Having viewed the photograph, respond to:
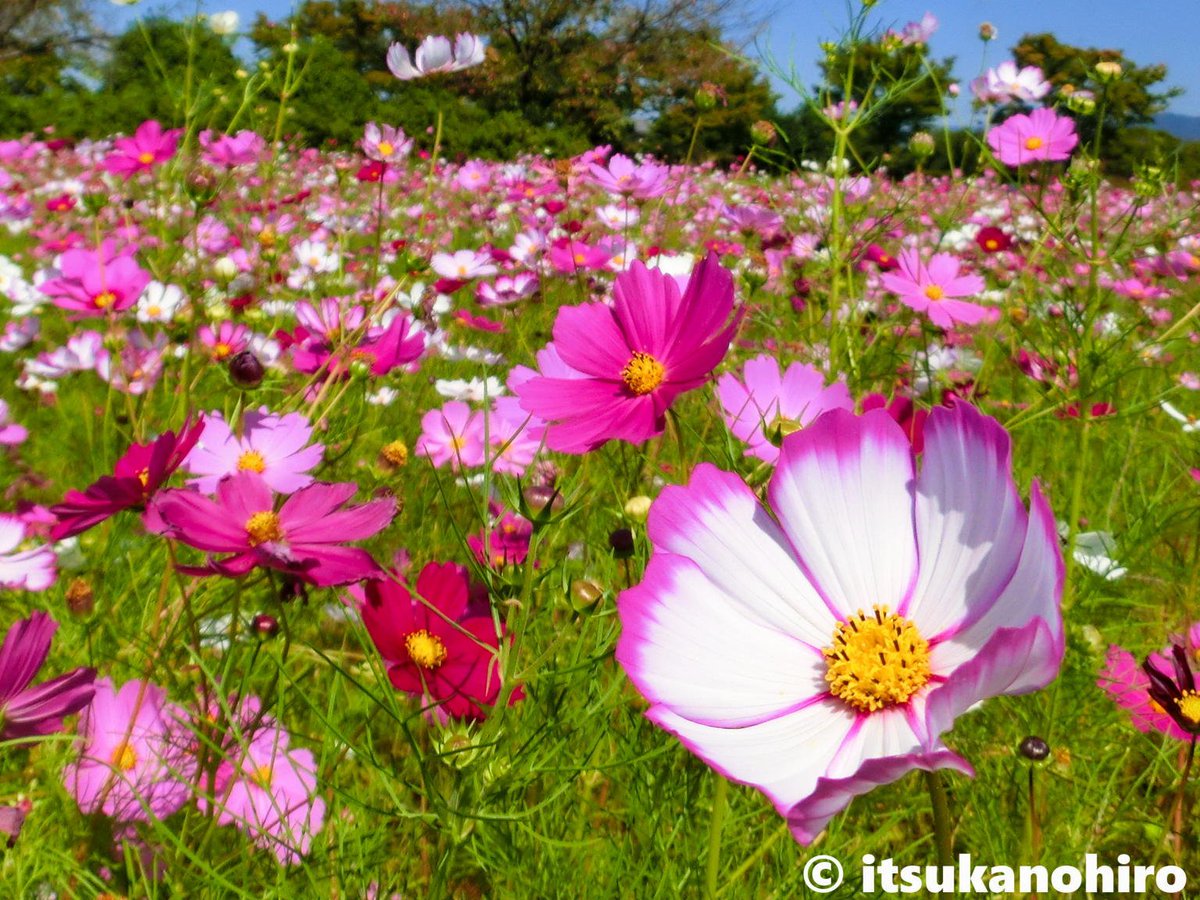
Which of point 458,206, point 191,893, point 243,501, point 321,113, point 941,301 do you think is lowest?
point 191,893

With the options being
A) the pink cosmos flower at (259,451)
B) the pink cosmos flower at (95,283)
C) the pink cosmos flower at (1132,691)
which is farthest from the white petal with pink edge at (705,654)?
the pink cosmos flower at (95,283)

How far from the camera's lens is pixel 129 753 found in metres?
0.75

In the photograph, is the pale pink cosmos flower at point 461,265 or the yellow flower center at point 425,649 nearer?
the yellow flower center at point 425,649

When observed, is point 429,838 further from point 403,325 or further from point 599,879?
point 403,325

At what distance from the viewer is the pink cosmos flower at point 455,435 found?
1169 millimetres

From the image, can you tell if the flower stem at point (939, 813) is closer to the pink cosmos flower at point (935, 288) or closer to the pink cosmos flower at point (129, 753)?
the pink cosmos flower at point (129, 753)

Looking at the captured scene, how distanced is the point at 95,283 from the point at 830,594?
1053 mm

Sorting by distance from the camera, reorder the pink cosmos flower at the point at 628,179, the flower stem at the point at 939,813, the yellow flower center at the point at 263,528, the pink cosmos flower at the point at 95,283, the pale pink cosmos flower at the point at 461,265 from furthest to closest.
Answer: the pale pink cosmos flower at the point at 461,265 < the pink cosmos flower at the point at 628,179 < the pink cosmos flower at the point at 95,283 < the yellow flower center at the point at 263,528 < the flower stem at the point at 939,813

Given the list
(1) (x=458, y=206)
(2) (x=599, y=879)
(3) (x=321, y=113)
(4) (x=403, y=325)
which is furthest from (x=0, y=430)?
(3) (x=321, y=113)

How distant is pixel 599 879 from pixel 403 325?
55 cm

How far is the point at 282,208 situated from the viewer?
3156 millimetres

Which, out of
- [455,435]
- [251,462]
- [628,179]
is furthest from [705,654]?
[628,179]

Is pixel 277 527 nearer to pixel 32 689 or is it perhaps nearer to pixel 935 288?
pixel 32 689

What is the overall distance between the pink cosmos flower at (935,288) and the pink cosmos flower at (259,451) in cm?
88
